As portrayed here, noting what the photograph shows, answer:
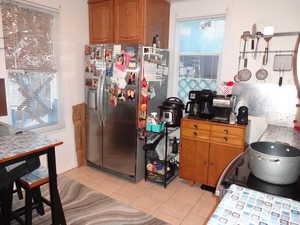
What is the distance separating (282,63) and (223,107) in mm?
797

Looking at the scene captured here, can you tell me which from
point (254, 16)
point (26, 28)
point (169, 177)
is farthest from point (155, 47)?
point (169, 177)

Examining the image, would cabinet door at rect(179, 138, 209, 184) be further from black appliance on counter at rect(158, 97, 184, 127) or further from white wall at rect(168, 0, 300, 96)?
white wall at rect(168, 0, 300, 96)

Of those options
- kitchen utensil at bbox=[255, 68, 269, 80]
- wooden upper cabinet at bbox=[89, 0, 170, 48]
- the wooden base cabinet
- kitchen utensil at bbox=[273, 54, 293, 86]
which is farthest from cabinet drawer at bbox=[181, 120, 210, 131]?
wooden upper cabinet at bbox=[89, 0, 170, 48]

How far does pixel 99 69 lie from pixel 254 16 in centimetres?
197

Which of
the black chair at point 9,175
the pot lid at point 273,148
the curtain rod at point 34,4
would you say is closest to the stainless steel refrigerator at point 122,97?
the curtain rod at point 34,4

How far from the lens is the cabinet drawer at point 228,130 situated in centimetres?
234

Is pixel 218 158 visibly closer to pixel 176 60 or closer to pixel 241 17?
pixel 176 60

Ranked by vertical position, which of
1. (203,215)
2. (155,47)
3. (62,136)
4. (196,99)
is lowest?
(203,215)

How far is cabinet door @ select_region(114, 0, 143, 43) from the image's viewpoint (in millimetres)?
2586

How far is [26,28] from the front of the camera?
95.7 inches

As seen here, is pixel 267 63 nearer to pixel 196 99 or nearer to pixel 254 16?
pixel 254 16

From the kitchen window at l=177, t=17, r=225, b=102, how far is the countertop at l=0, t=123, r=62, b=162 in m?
2.03

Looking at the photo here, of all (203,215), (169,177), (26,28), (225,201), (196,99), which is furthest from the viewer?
(169,177)

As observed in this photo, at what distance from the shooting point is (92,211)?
2.23m
